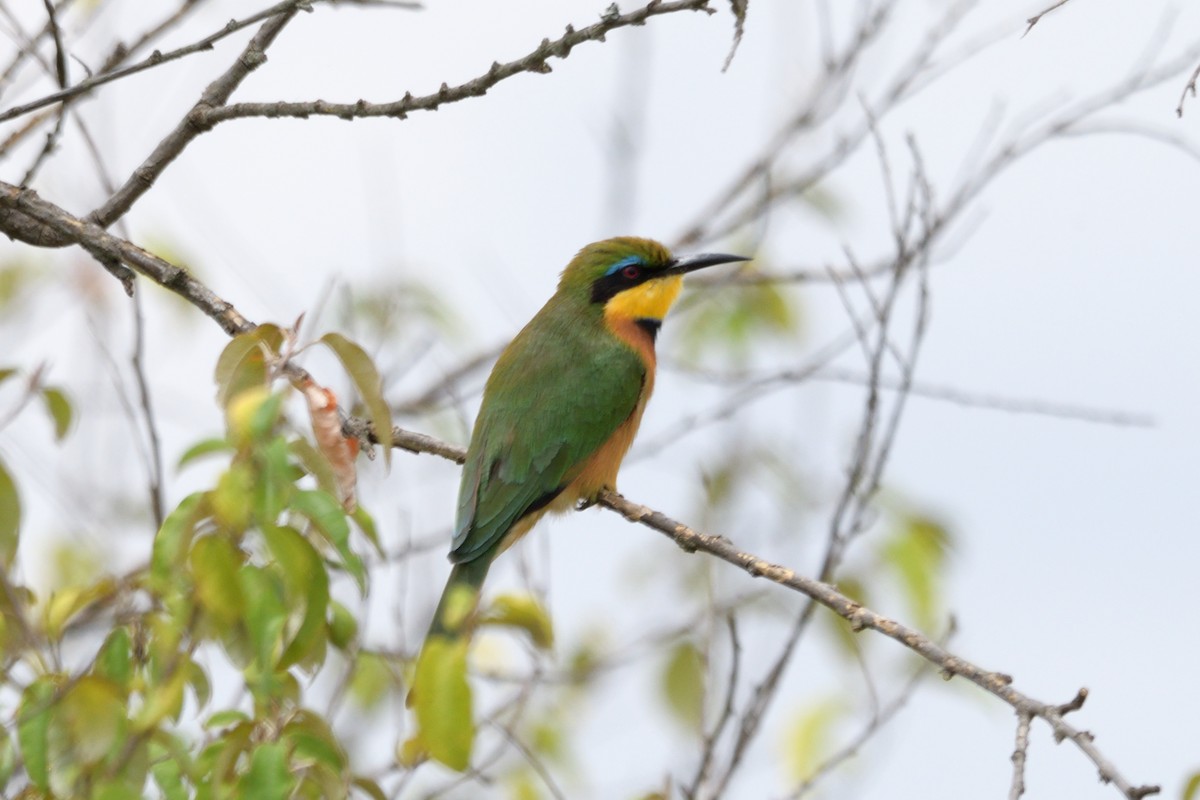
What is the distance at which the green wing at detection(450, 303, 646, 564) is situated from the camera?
390 cm

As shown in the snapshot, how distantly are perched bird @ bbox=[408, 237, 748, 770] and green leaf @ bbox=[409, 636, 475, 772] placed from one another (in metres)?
1.17

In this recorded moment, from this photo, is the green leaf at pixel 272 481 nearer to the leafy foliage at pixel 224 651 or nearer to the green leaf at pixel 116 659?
the leafy foliage at pixel 224 651

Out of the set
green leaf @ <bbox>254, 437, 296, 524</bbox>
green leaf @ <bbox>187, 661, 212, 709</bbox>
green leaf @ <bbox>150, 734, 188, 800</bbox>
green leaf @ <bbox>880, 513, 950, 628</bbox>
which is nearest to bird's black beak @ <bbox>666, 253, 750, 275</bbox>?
green leaf @ <bbox>880, 513, 950, 628</bbox>

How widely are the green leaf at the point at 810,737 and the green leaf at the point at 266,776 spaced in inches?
81.0

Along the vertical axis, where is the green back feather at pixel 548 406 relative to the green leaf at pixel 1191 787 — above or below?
above

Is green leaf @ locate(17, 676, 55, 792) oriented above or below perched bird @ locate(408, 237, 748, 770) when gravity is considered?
below

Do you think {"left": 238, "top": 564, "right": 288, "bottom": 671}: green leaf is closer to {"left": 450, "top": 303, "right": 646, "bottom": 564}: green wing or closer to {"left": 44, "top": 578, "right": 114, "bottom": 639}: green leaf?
{"left": 44, "top": 578, "right": 114, "bottom": 639}: green leaf

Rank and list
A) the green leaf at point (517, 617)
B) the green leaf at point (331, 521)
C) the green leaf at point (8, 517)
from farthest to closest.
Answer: the green leaf at point (517, 617), the green leaf at point (8, 517), the green leaf at point (331, 521)

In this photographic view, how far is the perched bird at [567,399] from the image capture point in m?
3.92

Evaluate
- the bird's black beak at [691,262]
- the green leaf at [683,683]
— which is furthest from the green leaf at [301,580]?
the bird's black beak at [691,262]

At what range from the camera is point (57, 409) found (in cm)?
271

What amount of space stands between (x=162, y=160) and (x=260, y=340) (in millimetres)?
832

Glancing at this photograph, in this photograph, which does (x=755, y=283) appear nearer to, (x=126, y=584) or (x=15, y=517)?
(x=126, y=584)

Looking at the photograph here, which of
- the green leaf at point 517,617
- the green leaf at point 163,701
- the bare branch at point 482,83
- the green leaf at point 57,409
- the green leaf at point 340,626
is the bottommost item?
the green leaf at point 163,701
